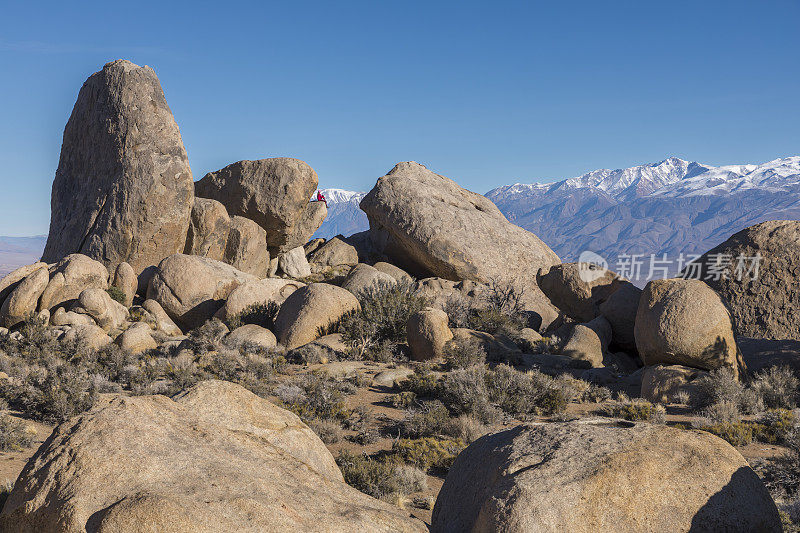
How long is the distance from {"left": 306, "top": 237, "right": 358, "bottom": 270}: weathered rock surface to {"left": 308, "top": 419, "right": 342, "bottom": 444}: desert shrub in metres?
19.4

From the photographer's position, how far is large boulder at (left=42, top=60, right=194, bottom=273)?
66.2 ft

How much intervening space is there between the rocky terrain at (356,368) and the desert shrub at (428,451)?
0.13 ft

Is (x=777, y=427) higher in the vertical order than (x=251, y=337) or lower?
higher

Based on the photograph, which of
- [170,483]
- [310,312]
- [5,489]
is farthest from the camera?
[310,312]

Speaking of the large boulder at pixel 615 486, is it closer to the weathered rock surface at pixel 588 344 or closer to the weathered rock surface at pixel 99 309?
the weathered rock surface at pixel 588 344

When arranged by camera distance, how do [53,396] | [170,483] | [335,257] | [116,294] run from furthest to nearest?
[335,257]
[116,294]
[53,396]
[170,483]

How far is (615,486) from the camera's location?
3.74 m

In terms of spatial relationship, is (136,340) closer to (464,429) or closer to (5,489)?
(5,489)

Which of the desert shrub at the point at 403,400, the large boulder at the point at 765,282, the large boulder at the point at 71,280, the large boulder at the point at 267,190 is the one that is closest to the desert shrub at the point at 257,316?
the large boulder at the point at 71,280

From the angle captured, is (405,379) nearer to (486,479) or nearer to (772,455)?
(772,455)

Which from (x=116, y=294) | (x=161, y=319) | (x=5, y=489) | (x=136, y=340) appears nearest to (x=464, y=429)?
(x=5, y=489)

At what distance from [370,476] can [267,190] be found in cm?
1938

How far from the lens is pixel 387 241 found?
91.1 feet

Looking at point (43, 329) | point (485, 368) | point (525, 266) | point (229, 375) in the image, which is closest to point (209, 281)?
point (43, 329)
